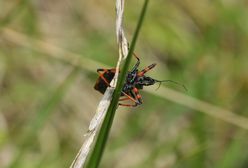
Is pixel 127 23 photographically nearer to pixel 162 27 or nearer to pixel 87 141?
pixel 162 27

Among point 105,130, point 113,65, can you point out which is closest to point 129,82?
point 105,130

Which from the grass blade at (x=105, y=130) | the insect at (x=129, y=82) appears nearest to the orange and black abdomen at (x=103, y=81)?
the insect at (x=129, y=82)

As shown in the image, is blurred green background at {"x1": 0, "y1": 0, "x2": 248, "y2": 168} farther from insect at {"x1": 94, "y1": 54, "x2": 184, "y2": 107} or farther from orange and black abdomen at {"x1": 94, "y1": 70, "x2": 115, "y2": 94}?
orange and black abdomen at {"x1": 94, "y1": 70, "x2": 115, "y2": 94}

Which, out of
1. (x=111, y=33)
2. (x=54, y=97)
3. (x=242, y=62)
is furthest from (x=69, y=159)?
(x=242, y=62)

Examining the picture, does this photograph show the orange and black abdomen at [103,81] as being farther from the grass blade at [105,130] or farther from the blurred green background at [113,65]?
the blurred green background at [113,65]

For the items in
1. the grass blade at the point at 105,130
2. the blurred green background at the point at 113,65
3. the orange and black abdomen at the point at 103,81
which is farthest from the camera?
the blurred green background at the point at 113,65

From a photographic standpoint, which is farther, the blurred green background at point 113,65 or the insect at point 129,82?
the blurred green background at point 113,65

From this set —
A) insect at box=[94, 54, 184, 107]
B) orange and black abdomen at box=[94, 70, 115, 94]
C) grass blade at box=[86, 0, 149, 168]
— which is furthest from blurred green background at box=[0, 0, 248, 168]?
grass blade at box=[86, 0, 149, 168]

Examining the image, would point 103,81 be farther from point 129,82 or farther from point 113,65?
point 113,65

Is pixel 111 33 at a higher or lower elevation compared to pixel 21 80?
higher
